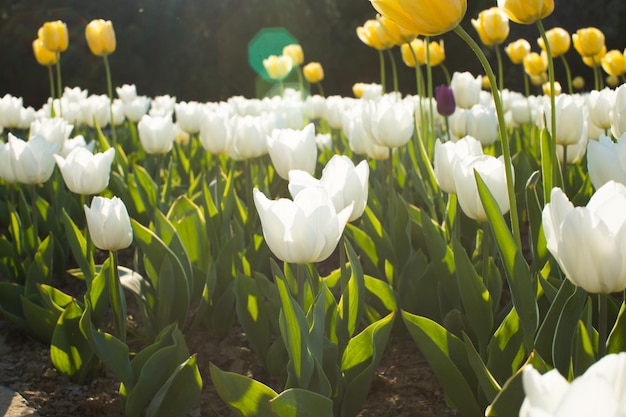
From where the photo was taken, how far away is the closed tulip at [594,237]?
0.97 meters

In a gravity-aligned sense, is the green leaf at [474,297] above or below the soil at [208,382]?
above

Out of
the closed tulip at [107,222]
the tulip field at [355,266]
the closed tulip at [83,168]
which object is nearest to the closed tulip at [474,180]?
the tulip field at [355,266]

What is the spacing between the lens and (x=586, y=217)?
97 cm

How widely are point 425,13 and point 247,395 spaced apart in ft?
2.47

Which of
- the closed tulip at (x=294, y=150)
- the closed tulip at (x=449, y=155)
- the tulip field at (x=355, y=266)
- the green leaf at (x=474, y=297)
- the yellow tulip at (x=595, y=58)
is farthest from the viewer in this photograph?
the yellow tulip at (x=595, y=58)

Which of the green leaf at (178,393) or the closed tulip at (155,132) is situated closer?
Answer: the green leaf at (178,393)

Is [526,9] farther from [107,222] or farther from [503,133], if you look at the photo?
[107,222]

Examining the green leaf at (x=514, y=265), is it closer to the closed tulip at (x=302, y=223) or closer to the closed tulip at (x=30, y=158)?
the closed tulip at (x=302, y=223)

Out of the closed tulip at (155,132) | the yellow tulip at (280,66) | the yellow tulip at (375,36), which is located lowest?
the closed tulip at (155,132)

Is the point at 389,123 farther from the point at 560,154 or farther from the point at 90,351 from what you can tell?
the point at 90,351

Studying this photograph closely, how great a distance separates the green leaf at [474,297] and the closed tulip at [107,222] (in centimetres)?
80

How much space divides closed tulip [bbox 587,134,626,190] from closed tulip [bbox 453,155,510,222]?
0.28 metres

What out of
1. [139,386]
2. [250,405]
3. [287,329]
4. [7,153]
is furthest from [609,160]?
[7,153]

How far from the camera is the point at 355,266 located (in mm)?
1571
